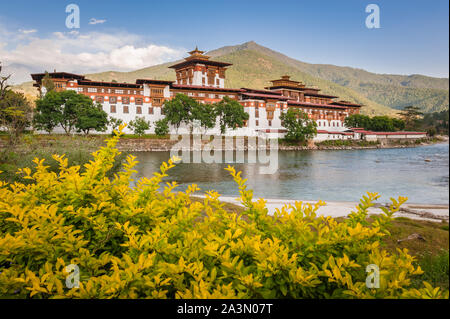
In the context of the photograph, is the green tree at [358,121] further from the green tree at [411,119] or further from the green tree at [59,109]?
the green tree at [59,109]

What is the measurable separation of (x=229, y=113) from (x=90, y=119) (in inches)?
1005

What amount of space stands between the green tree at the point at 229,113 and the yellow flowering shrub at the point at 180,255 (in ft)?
183

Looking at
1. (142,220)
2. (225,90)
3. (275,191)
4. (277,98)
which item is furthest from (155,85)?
(142,220)

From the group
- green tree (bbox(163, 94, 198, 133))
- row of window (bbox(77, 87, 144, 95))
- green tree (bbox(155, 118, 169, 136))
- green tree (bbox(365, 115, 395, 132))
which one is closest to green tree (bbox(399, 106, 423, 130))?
green tree (bbox(365, 115, 395, 132))

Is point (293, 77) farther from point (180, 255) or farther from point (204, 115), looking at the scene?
point (180, 255)

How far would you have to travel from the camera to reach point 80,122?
4656 cm

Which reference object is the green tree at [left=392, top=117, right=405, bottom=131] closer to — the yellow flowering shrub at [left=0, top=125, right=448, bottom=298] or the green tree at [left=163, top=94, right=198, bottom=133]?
the green tree at [left=163, top=94, right=198, bottom=133]

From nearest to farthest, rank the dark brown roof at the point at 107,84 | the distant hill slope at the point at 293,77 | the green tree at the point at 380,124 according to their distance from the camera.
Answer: the dark brown roof at the point at 107,84, the green tree at the point at 380,124, the distant hill slope at the point at 293,77

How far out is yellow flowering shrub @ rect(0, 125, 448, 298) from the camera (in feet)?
5.93

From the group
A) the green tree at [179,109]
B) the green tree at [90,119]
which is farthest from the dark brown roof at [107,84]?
the green tree at [179,109]

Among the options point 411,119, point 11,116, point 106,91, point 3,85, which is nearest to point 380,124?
point 411,119

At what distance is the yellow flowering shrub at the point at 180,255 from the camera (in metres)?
1.81
